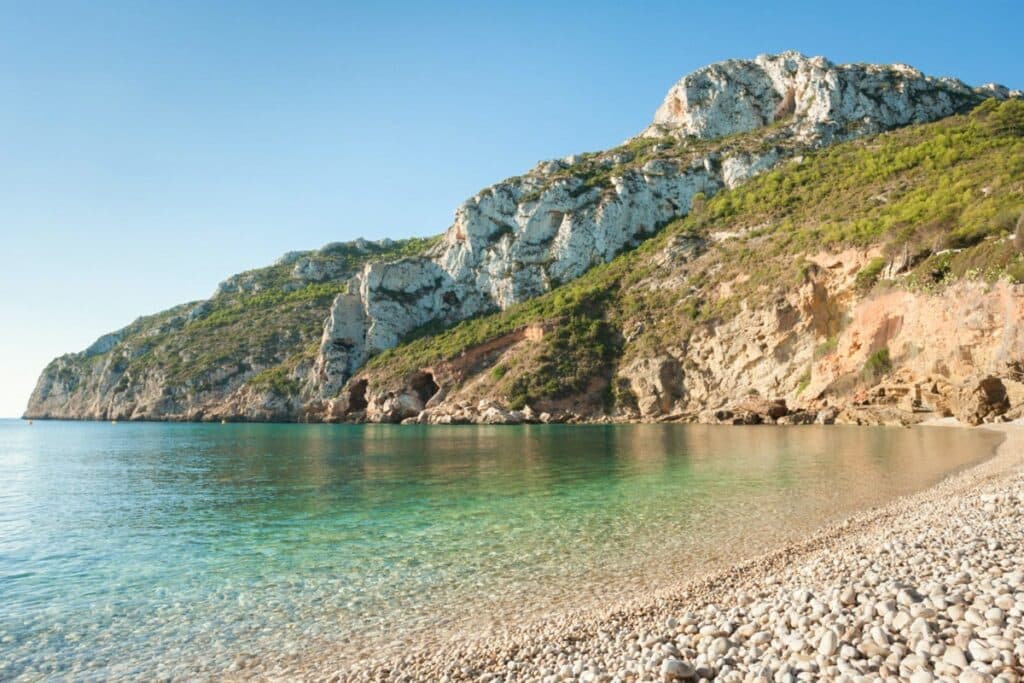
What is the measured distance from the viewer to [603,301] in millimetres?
73000

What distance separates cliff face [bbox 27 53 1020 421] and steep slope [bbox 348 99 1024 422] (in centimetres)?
29

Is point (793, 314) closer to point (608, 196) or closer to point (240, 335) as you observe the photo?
point (608, 196)

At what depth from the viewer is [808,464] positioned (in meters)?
22.0

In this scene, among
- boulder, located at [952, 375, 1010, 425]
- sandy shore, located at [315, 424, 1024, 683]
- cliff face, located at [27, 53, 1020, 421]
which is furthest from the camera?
cliff face, located at [27, 53, 1020, 421]

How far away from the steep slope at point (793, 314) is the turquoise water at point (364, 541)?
54.3 ft

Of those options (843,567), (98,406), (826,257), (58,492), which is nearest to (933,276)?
(826,257)

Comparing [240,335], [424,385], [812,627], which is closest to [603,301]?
[424,385]

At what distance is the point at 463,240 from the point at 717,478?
73.6 meters

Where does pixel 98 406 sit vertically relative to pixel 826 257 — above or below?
below

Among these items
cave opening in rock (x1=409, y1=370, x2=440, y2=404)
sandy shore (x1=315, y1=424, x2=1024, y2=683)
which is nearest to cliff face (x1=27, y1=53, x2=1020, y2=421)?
cave opening in rock (x1=409, y1=370, x2=440, y2=404)

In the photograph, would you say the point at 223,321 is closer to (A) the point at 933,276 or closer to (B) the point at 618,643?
(A) the point at 933,276

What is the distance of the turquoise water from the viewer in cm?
819

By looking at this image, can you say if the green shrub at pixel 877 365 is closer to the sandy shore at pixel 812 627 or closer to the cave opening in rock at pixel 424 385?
the sandy shore at pixel 812 627

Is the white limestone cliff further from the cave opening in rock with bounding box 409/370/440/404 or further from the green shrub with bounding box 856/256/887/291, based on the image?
the green shrub with bounding box 856/256/887/291
